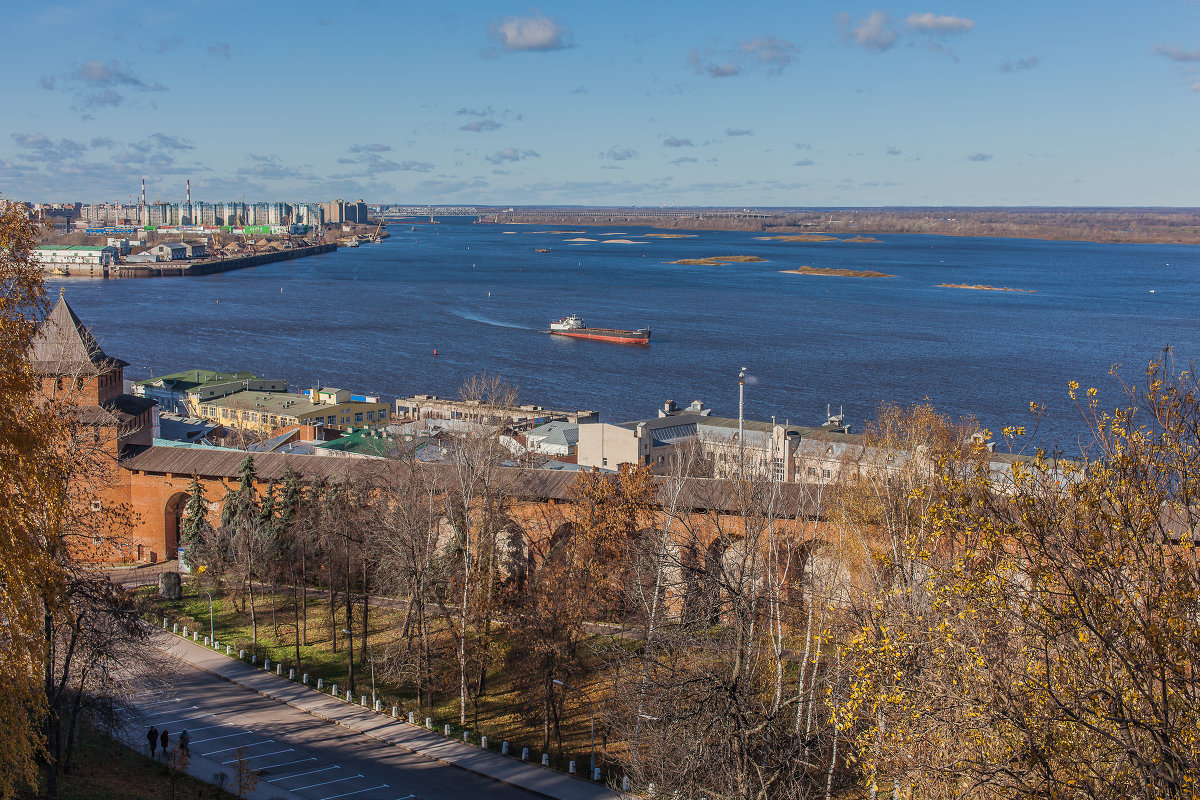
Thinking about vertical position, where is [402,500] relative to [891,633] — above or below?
below

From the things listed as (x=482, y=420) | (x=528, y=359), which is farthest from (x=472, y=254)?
(x=482, y=420)

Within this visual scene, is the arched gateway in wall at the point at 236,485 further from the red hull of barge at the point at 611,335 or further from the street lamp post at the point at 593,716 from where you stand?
the red hull of barge at the point at 611,335

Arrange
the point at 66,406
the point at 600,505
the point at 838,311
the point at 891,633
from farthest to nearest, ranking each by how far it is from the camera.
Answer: the point at 838,311 < the point at 600,505 < the point at 66,406 < the point at 891,633

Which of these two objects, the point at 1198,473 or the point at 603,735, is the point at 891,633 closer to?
the point at 1198,473

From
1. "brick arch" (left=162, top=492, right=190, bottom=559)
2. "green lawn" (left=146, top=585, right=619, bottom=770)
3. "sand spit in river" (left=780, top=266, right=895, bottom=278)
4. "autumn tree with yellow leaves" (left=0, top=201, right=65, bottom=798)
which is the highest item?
"sand spit in river" (left=780, top=266, right=895, bottom=278)

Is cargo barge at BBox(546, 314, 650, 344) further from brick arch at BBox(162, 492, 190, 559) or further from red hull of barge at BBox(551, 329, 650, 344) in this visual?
brick arch at BBox(162, 492, 190, 559)

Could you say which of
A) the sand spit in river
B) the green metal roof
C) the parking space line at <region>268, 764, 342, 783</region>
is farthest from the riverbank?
the parking space line at <region>268, 764, 342, 783</region>

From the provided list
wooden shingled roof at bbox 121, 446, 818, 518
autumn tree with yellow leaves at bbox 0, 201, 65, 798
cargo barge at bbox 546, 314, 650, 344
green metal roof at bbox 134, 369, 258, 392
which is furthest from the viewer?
cargo barge at bbox 546, 314, 650, 344

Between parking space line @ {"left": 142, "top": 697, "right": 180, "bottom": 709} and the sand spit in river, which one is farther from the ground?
the sand spit in river
